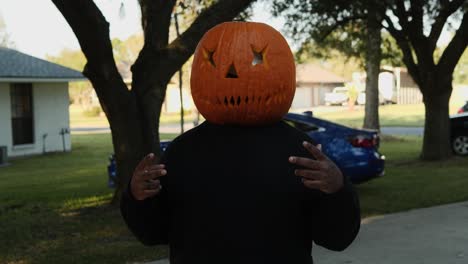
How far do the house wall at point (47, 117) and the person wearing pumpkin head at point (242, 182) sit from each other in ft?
61.3

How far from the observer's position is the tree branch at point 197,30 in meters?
7.86

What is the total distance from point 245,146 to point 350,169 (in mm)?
7252

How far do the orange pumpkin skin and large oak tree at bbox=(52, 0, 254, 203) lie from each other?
5.43 m

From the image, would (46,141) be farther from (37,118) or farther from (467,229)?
(467,229)

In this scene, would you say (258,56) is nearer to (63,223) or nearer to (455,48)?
(63,223)

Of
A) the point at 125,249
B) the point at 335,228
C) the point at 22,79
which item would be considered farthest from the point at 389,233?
the point at 22,79

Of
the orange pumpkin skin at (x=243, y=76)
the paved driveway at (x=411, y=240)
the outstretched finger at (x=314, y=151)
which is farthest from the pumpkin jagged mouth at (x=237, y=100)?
the paved driveway at (x=411, y=240)

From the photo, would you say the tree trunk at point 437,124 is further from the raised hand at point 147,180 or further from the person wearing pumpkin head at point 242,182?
the raised hand at point 147,180

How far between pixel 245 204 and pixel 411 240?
4997mm

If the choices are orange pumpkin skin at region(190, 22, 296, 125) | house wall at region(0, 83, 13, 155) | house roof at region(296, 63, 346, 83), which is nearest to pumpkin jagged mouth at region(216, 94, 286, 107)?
orange pumpkin skin at region(190, 22, 296, 125)

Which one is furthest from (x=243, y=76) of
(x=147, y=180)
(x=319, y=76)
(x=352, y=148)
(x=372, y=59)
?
(x=319, y=76)

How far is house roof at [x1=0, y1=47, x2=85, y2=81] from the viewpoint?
19.5 meters

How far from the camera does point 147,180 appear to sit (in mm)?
2180

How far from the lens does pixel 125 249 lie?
6211mm
